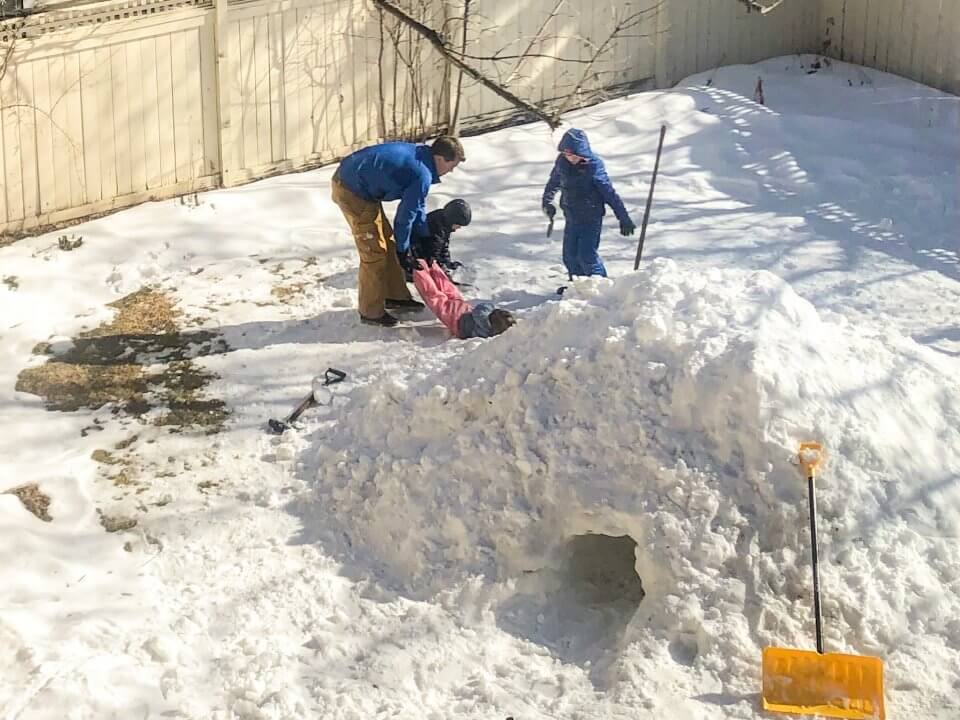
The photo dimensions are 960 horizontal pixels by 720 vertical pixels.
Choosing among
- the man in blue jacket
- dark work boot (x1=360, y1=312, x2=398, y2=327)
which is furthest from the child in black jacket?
dark work boot (x1=360, y1=312, x2=398, y2=327)

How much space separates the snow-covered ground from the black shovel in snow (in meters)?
0.08

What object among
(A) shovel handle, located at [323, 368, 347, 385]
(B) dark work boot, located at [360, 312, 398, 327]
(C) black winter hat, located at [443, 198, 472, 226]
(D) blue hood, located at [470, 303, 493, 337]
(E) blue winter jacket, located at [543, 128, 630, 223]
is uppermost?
(E) blue winter jacket, located at [543, 128, 630, 223]

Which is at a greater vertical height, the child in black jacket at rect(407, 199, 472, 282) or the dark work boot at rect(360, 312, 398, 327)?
the child in black jacket at rect(407, 199, 472, 282)

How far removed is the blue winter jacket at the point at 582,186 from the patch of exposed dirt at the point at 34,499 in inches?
157

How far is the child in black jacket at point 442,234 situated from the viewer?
31.7 ft

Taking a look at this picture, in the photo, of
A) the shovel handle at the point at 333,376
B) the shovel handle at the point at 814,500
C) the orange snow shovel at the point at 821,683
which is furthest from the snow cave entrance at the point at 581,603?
the shovel handle at the point at 333,376

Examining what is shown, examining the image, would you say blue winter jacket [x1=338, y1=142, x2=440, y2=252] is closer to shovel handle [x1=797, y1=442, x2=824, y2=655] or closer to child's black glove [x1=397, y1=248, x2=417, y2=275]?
child's black glove [x1=397, y1=248, x2=417, y2=275]

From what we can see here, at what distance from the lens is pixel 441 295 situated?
9141 millimetres

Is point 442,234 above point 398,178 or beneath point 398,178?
beneath

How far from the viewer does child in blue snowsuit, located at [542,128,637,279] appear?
947 cm

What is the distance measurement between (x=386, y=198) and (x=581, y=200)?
1325 mm

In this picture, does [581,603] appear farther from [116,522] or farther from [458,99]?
[458,99]

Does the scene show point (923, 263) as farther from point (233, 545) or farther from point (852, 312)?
point (233, 545)

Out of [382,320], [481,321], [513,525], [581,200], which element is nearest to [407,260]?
[382,320]
